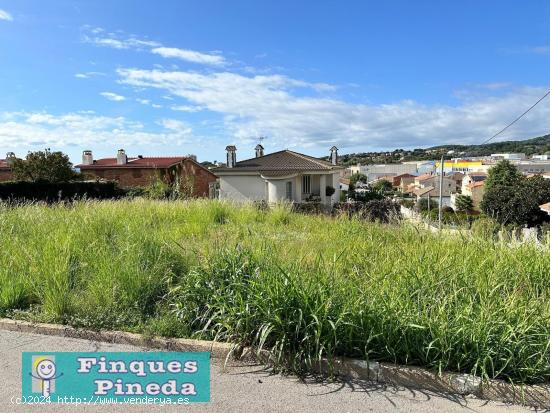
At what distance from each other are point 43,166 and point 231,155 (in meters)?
16.4

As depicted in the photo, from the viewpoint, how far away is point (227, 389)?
2562mm

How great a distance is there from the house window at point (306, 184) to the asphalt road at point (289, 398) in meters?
31.7

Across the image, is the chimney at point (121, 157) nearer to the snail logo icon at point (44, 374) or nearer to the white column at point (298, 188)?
the white column at point (298, 188)

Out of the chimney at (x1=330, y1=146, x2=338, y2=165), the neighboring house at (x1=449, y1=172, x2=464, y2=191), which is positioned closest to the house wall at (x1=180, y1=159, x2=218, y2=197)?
the chimney at (x1=330, y1=146, x2=338, y2=165)

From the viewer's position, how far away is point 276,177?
2916 cm

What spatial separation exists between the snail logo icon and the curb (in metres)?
0.35

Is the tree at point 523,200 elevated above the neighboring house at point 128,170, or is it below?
below

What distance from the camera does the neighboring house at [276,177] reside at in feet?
99.1

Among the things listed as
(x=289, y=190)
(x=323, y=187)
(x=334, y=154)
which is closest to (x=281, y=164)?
(x=289, y=190)

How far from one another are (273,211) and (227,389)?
689 centimetres

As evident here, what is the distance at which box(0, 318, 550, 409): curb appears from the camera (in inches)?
95.7

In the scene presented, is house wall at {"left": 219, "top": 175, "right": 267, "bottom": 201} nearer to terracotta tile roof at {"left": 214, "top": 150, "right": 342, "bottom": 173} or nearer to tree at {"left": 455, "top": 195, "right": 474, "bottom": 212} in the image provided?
terracotta tile roof at {"left": 214, "top": 150, "right": 342, "bottom": 173}

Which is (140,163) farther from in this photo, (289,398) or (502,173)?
(502,173)
